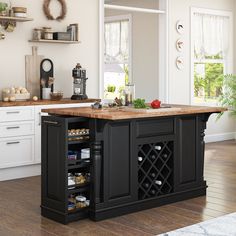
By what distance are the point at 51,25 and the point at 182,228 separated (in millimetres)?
3734

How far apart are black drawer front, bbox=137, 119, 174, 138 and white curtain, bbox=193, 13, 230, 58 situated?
4483 millimetres

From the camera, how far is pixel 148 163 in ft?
16.3

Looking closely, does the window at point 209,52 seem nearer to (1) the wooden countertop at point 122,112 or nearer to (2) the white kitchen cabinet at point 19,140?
(2) the white kitchen cabinet at point 19,140

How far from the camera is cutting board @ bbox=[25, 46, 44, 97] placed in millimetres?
6766

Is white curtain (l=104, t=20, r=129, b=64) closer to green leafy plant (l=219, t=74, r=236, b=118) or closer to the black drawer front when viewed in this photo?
green leafy plant (l=219, t=74, r=236, b=118)

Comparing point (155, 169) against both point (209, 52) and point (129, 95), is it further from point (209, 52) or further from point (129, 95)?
point (209, 52)

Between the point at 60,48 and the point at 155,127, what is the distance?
8.73 ft

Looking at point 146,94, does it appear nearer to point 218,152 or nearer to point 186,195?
point 218,152

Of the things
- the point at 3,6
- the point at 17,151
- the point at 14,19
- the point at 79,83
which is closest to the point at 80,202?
the point at 17,151

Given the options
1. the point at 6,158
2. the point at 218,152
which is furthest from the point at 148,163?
the point at 218,152

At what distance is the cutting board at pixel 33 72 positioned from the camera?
677 centimetres

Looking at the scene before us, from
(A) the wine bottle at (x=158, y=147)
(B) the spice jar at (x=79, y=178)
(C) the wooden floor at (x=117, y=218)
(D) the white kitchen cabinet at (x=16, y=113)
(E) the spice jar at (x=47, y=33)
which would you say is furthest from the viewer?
(E) the spice jar at (x=47, y=33)

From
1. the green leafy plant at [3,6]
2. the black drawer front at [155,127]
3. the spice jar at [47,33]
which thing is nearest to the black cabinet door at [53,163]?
the black drawer front at [155,127]

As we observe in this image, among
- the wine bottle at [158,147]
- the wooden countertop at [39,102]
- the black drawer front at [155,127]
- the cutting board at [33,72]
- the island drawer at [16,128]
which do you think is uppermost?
the cutting board at [33,72]
